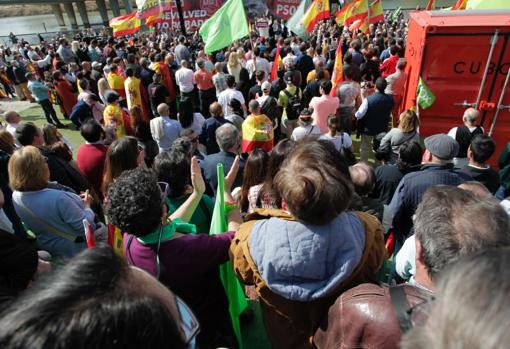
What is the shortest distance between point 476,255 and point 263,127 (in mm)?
4125

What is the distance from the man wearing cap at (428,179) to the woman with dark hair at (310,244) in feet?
5.28

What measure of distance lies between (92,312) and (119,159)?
9.12ft

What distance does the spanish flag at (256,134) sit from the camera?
478 cm

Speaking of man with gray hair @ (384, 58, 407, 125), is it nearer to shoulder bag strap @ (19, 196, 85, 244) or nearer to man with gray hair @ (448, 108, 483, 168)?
man with gray hair @ (448, 108, 483, 168)

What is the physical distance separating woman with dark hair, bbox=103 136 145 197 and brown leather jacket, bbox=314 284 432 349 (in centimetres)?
257

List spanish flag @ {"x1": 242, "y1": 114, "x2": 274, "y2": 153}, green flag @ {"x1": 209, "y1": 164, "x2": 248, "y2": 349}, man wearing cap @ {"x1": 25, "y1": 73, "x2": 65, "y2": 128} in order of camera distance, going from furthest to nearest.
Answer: man wearing cap @ {"x1": 25, "y1": 73, "x2": 65, "y2": 128} < spanish flag @ {"x1": 242, "y1": 114, "x2": 274, "y2": 153} < green flag @ {"x1": 209, "y1": 164, "x2": 248, "y2": 349}

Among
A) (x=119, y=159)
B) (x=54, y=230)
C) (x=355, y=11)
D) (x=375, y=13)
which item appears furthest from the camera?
(x=375, y=13)

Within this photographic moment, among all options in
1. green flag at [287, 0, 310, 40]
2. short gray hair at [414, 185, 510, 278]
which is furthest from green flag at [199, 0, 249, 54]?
short gray hair at [414, 185, 510, 278]

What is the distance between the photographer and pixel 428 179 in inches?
119

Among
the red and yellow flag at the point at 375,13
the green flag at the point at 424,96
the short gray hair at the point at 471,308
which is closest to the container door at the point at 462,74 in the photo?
the green flag at the point at 424,96

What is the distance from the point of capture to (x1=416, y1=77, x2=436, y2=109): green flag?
5.04m

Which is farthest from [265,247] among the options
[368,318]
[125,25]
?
[125,25]

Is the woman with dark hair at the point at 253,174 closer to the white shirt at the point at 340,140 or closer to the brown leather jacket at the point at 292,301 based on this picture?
the brown leather jacket at the point at 292,301

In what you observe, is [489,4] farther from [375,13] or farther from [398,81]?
[375,13]
